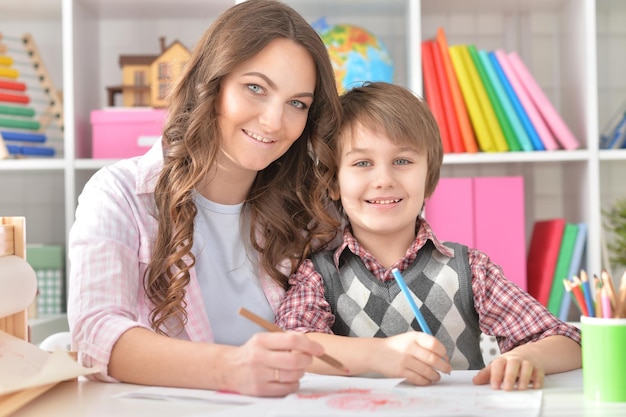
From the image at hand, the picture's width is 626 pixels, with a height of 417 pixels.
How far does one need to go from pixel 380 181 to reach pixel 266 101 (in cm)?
25

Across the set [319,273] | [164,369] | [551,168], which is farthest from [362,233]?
[551,168]

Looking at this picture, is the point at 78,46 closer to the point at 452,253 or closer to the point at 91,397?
the point at 452,253

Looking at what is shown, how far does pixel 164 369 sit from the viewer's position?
3.64 ft

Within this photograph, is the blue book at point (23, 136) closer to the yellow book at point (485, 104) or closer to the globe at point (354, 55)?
the globe at point (354, 55)

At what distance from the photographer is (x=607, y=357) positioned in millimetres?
974

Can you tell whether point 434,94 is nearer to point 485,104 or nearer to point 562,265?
point 485,104

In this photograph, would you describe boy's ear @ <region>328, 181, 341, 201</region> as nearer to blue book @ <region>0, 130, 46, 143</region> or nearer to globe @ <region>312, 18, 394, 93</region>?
globe @ <region>312, 18, 394, 93</region>

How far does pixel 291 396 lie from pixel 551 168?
1.92m

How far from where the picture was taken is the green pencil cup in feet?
3.18

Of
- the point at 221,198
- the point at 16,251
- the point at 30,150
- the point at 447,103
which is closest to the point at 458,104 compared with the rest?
the point at 447,103

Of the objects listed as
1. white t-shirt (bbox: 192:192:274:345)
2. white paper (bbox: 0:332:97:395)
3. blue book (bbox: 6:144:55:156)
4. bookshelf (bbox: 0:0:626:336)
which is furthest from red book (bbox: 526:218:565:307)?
white paper (bbox: 0:332:97:395)

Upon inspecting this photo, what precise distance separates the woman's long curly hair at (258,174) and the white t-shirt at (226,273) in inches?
1.4

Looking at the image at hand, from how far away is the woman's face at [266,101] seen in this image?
1.46 meters

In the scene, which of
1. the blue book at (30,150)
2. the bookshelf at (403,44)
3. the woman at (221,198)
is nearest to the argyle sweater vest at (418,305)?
the woman at (221,198)
